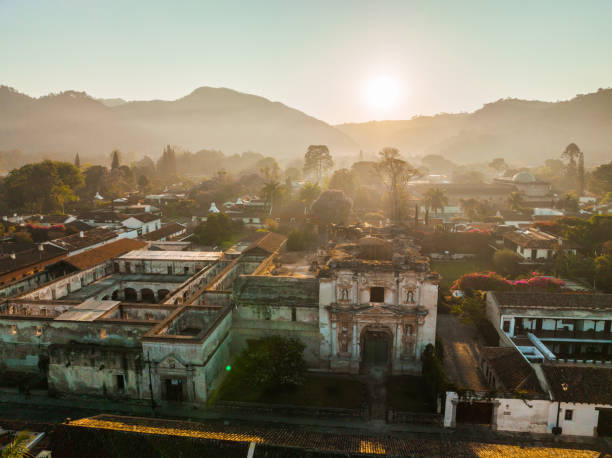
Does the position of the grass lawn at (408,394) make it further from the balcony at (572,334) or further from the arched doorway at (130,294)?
the arched doorway at (130,294)

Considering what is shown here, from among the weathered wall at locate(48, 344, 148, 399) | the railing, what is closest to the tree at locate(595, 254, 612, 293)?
the railing

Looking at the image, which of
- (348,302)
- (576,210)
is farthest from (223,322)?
(576,210)

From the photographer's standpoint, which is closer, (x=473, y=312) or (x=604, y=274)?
(x=473, y=312)

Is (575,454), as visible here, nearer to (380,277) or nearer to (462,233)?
(380,277)

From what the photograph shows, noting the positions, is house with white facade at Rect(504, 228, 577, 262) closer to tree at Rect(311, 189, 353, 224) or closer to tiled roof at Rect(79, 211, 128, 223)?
tree at Rect(311, 189, 353, 224)

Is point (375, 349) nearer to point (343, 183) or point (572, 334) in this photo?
point (572, 334)

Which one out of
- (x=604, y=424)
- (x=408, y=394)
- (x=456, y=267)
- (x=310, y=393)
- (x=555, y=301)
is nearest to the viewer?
(x=604, y=424)

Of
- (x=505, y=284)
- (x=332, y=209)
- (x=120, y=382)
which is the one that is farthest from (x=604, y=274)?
(x=120, y=382)
